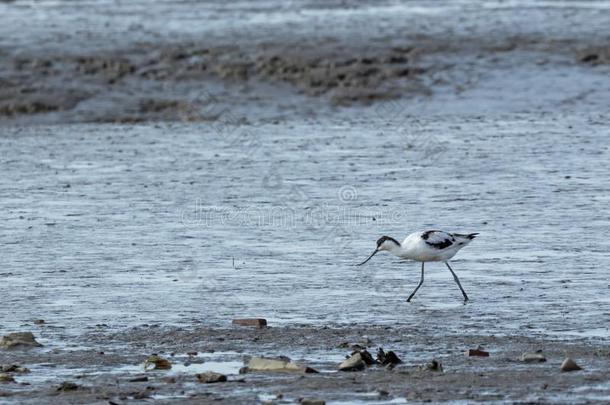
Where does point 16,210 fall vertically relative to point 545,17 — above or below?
below

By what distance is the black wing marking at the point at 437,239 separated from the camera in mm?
13109

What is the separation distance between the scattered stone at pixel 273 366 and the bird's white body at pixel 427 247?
129 inches

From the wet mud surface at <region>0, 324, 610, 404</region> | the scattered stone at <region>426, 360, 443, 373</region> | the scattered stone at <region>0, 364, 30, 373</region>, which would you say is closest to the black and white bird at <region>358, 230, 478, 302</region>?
the wet mud surface at <region>0, 324, 610, 404</region>

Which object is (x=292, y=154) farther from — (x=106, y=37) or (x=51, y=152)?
(x=106, y=37)

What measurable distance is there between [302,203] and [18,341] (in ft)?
24.3

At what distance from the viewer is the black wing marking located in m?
13.1

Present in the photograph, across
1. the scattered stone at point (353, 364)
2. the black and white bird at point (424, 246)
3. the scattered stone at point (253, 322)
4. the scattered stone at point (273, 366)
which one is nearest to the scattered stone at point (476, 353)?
the scattered stone at point (353, 364)

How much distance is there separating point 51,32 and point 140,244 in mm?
18945

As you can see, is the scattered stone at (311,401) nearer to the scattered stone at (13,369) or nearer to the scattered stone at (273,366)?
the scattered stone at (273,366)

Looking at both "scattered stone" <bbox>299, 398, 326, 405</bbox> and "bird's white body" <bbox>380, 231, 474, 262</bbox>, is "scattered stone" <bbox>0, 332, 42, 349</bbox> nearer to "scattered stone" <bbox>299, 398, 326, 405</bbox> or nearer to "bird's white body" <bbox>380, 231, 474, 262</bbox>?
"scattered stone" <bbox>299, 398, 326, 405</bbox>

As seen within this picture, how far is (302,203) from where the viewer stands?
59.0 feet

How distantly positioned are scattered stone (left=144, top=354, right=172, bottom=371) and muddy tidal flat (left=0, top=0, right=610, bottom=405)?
0.06 feet

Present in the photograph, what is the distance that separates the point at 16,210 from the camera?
17984 mm

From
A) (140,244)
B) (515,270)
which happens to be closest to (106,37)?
(140,244)
